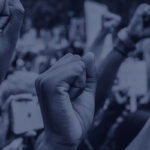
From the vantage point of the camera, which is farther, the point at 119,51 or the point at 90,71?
the point at 119,51

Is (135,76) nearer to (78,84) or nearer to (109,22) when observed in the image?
(109,22)

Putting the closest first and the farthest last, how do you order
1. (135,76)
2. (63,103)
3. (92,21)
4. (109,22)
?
(63,103) → (109,22) → (135,76) → (92,21)

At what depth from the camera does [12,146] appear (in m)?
0.75

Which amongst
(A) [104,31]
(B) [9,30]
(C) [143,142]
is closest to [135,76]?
(A) [104,31]

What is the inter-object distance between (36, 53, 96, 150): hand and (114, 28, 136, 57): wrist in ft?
1.80

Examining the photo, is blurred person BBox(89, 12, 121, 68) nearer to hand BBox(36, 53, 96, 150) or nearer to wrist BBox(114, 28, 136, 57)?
wrist BBox(114, 28, 136, 57)

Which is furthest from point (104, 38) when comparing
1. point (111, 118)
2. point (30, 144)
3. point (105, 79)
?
point (30, 144)

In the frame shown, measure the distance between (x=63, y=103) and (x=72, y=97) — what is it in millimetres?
65

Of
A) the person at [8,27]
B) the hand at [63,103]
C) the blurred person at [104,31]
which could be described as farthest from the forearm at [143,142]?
the blurred person at [104,31]

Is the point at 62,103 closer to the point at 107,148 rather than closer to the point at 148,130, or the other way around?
the point at 148,130

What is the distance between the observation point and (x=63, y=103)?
476mm

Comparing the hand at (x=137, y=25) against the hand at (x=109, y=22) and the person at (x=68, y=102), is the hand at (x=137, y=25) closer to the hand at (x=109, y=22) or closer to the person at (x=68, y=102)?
the hand at (x=109, y=22)

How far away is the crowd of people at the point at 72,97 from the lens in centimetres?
49

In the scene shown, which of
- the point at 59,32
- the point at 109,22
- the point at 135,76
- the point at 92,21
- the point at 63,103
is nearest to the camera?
the point at 63,103
